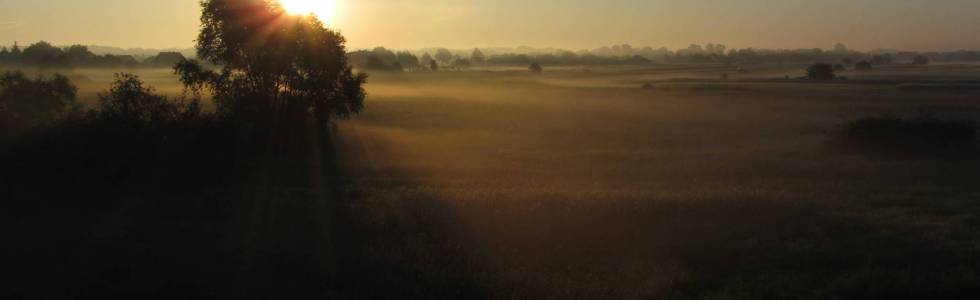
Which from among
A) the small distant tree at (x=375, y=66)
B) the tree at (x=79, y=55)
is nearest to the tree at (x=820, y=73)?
the small distant tree at (x=375, y=66)

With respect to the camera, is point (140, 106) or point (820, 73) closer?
point (140, 106)

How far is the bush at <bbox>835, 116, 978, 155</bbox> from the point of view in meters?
31.7

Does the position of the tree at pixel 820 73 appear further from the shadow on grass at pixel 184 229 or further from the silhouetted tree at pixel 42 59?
the silhouetted tree at pixel 42 59

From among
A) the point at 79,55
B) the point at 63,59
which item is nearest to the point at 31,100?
the point at 63,59

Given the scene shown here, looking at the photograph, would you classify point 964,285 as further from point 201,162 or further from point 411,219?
point 201,162

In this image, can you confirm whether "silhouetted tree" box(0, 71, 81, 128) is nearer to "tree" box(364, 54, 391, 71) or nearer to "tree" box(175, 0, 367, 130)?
"tree" box(175, 0, 367, 130)

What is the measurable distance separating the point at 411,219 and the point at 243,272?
4078 mm

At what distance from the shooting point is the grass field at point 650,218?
994 cm

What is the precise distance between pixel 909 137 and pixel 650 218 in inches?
903

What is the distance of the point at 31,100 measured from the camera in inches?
1222

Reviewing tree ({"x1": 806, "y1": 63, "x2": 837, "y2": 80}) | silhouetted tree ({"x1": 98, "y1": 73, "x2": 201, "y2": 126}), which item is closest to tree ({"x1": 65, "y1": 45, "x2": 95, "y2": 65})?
tree ({"x1": 806, "y1": 63, "x2": 837, "y2": 80})

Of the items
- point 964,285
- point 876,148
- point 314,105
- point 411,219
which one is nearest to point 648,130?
point 876,148

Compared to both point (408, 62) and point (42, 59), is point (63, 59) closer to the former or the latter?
point (42, 59)

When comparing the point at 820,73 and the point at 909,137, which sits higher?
the point at 820,73
